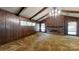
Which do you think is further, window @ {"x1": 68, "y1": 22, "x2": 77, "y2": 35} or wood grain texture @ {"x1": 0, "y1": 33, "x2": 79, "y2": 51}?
window @ {"x1": 68, "y1": 22, "x2": 77, "y2": 35}

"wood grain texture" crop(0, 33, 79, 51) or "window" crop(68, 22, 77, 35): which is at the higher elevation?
"window" crop(68, 22, 77, 35)

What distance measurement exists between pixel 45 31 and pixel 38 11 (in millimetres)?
580

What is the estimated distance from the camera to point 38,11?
9.47ft

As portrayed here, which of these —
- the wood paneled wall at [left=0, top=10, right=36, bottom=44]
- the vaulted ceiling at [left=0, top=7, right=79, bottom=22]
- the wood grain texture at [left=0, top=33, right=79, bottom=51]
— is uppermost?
the vaulted ceiling at [left=0, top=7, right=79, bottom=22]

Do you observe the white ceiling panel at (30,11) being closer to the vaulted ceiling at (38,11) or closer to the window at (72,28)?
the vaulted ceiling at (38,11)

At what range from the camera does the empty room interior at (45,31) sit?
9.14 ft

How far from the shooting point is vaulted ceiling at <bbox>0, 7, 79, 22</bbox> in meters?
2.79

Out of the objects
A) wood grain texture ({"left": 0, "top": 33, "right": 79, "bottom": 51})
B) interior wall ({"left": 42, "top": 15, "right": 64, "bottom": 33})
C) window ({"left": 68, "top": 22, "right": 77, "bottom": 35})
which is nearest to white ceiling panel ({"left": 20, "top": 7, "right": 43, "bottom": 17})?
interior wall ({"left": 42, "top": 15, "right": 64, "bottom": 33})

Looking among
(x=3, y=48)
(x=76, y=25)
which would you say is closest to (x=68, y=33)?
(x=76, y=25)

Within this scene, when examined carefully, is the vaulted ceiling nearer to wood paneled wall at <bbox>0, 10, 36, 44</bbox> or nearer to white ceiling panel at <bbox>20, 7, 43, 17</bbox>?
white ceiling panel at <bbox>20, 7, 43, 17</bbox>

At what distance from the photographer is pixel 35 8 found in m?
2.85
